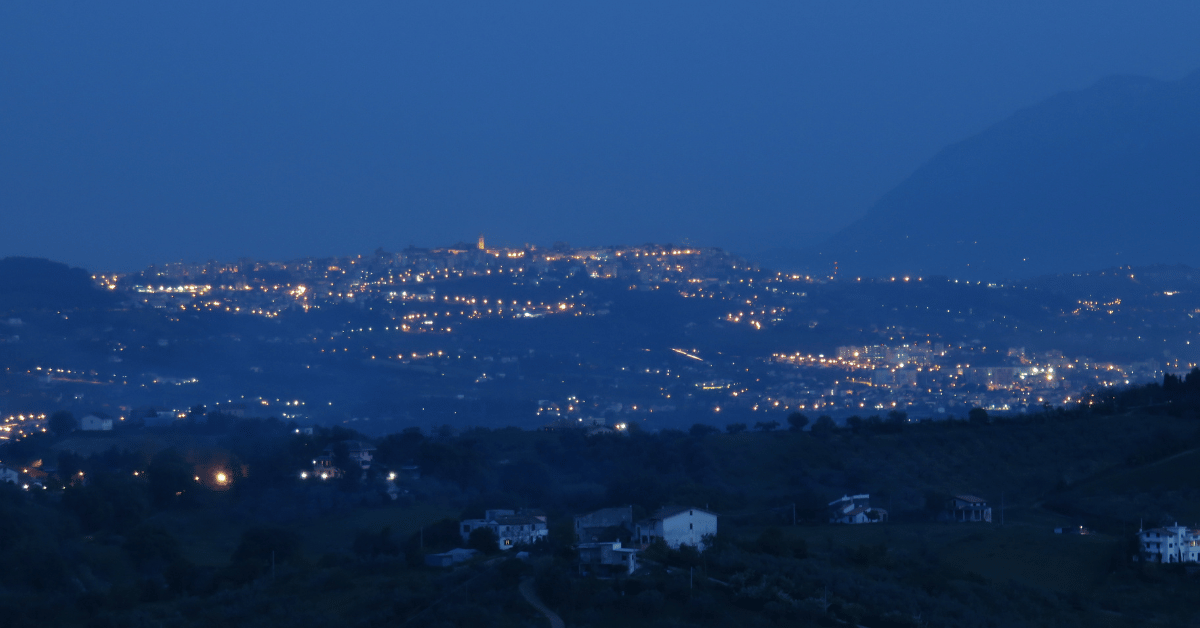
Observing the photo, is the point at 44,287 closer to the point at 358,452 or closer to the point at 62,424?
the point at 62,424

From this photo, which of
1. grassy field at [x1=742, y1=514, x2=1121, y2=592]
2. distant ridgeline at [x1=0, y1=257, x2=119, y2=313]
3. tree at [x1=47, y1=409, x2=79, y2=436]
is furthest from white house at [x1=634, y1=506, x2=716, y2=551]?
distant ridgeline at [x1=0, y1=257, x2=119, y2=313]

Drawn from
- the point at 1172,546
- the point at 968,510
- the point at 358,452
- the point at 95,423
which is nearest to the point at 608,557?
the point at 1172,546

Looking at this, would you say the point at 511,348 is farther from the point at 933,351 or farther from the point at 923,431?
the point at 923,431

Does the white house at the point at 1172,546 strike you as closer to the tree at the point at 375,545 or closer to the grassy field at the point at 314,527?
A: the tree at the point at 375,545

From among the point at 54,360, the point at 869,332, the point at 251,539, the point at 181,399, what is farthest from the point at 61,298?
the point at 251,539

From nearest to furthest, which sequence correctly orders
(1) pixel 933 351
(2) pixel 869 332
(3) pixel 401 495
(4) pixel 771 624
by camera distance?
(4) pixel 771 624
(3) pixel 401 495
(1) pixel 933 351
(2) pixel 869 332

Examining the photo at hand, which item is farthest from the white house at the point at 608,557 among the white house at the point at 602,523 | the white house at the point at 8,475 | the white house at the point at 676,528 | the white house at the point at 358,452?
the white house at the point at 8,475
